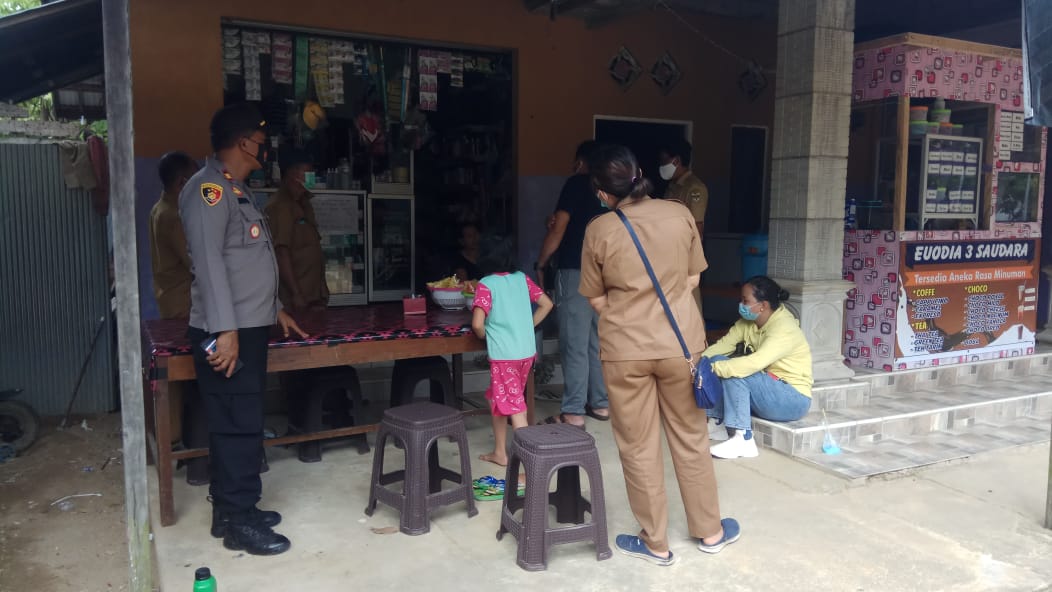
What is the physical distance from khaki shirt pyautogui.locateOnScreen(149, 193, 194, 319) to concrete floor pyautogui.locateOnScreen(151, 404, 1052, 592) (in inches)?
41.4

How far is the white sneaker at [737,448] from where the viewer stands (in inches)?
184

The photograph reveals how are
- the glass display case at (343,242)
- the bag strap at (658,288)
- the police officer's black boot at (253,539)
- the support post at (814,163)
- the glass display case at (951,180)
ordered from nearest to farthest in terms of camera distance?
the bag strap at (658,288) → the police officer's black boot at (253,539) → the support post at (814,163) → the glass display case at (951,180) → the glass display case at (343,242)

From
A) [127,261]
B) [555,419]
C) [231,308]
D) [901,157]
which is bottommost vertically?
[555,419]

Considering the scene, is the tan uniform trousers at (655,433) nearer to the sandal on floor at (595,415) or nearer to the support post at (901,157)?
the sandal on floor at (595,415)

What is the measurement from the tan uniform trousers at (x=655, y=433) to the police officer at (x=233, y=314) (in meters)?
1.56

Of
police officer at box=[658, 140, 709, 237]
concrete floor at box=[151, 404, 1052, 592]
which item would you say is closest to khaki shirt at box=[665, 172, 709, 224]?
police officer at box=[658, 140, 709, 237]

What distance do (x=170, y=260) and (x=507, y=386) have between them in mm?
2205

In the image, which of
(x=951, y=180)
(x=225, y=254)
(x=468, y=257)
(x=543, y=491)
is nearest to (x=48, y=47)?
(x=225, y=254)

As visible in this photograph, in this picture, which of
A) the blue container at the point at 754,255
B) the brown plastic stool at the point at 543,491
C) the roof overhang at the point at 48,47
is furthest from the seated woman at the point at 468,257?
the brown plastic stool at the point at 543,491

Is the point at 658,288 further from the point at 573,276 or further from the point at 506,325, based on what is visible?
the point at 573,276

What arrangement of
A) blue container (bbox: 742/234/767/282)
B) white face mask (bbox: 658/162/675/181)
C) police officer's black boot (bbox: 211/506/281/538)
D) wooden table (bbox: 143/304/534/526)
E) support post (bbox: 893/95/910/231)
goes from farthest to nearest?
blue container (bbox: 742/234/767/282)
white face mask (bbox: 658/162/675/181)
support post (bbox: 893/95/910/231)
wooden table (bbox: 143/304/534/526)
police officer's black boot (bbox: 211/506/281/538)

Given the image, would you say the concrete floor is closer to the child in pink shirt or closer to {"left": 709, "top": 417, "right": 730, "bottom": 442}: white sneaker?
{"left": 709, "top": 417, "right": 730, "bottom": 442}: white sneaker

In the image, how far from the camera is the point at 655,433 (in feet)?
10.6

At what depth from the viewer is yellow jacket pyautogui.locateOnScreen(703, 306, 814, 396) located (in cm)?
464
